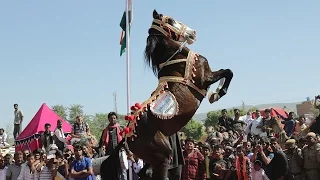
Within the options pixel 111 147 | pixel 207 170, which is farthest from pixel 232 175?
pixel 111 147

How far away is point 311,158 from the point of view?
1079 centimetres

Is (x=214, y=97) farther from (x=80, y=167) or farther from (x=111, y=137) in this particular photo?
(x=80, y=167)

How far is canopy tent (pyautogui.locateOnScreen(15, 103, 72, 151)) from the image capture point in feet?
52.4

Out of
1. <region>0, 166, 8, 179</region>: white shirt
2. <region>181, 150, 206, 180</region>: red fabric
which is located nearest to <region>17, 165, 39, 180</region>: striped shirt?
<region>0, 166, 8, 179</region>: white shirt

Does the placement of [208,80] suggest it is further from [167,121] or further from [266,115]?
[266,115]

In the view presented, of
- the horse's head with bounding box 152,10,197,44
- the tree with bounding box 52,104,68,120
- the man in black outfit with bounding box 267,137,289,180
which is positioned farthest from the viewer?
the tree with bounding box 52,104,68,120

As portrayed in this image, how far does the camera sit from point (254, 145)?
11414mm

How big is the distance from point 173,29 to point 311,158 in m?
4.97

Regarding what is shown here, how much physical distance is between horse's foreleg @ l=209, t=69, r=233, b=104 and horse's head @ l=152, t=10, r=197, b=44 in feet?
2.03

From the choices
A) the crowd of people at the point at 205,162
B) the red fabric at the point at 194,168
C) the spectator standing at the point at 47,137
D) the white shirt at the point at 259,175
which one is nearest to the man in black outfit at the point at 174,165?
the crowd of people at the point at 205,162

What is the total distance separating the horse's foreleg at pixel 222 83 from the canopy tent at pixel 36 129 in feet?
29.8

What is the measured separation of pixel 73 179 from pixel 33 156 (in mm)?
1430

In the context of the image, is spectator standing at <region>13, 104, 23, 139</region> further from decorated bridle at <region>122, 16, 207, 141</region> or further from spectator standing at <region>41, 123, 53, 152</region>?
decorated bridle at <region>122, 16, 207, 141</region>

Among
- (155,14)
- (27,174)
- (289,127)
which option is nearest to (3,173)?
(27,174)
